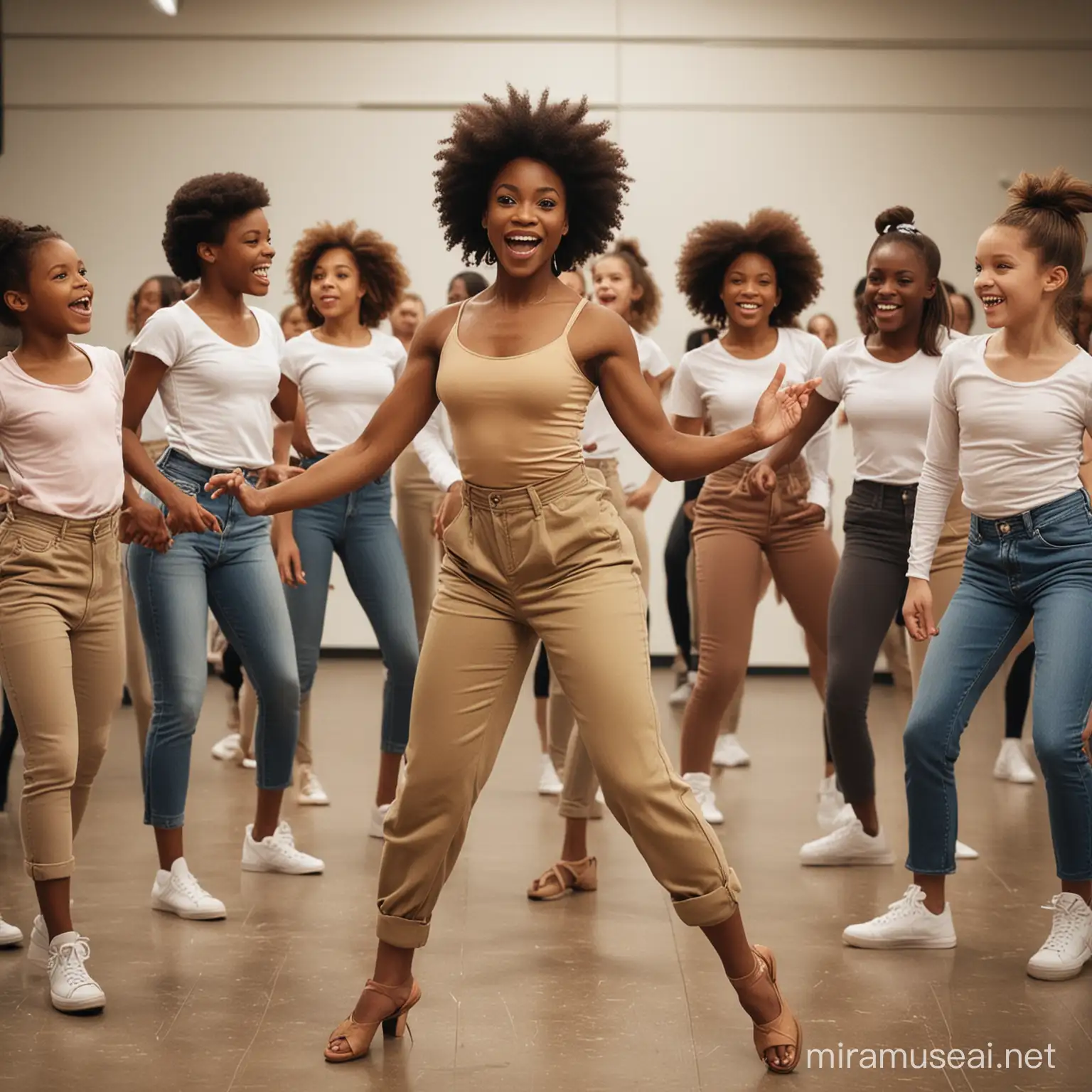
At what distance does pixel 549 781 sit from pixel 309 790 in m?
0.84

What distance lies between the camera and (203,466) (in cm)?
381

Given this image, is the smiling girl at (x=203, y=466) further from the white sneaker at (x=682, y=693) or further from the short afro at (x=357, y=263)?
the white sneaker at (x=682, y=693)

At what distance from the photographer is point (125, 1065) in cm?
288

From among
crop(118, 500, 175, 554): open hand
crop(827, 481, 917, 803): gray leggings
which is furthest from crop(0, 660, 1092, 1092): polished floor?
crop(118, 500, 175, 554): open hand

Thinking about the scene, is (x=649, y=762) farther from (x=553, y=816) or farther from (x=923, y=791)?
(x=553, y=816)

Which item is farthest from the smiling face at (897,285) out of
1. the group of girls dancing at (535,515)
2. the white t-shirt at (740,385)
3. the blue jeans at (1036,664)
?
the blue jeans at (1036,664)

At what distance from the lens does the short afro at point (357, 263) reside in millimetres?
4785

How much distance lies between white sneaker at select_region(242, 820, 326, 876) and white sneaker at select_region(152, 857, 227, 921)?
0.39 meters

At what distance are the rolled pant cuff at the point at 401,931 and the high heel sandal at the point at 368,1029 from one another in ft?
0.34

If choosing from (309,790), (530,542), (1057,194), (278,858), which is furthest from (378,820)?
(1057,194)

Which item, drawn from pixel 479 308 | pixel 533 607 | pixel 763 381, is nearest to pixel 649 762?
pixel 533 607

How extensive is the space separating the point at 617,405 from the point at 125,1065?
5.06 ft

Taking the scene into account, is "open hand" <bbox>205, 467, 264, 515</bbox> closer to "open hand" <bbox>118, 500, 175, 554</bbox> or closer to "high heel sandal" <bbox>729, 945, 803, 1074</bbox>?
"open hand" <bbox>118, 500, 175, 554</bbox>

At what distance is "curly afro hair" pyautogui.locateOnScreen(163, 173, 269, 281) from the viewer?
152 inches
